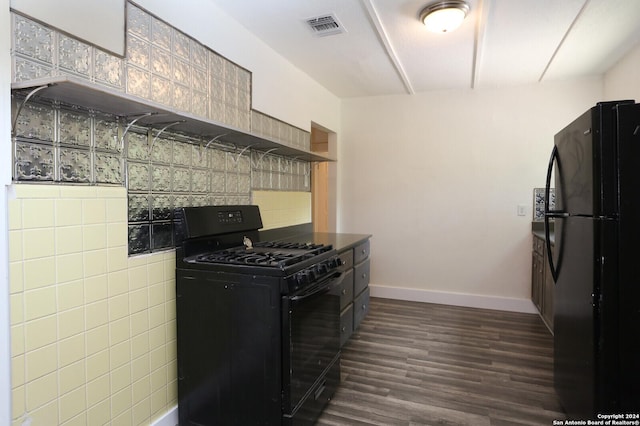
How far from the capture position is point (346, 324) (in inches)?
121

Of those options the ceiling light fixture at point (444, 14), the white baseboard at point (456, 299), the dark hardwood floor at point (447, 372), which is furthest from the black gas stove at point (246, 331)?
the white baseboard at point (456, 299)

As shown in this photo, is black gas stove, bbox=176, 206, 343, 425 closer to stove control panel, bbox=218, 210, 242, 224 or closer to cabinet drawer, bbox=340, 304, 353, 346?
stove control panel, bbox=218, 210, 242, 224

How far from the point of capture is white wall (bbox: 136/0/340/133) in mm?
2129

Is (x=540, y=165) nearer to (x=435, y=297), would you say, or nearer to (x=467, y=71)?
(x=467, y=71)

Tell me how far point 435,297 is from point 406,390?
7.12ft

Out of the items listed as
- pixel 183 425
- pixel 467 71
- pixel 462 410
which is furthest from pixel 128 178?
pixel 467 71

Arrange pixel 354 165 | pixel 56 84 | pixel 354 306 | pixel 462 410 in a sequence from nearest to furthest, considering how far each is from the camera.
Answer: pixel 56 84, pixel 462 410, pixel 354 306, pixel 354 165

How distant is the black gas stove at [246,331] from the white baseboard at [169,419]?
2.8 inches

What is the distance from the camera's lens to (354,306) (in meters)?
3.29

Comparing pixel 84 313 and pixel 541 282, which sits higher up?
pixel 84 313

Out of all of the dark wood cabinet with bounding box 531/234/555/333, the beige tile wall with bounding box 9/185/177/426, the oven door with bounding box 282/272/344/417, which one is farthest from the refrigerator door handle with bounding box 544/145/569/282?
the beige tile wall with bounding box 9/185/177/426

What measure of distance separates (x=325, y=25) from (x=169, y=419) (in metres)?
2.79

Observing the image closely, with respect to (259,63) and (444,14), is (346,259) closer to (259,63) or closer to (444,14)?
(259,63)

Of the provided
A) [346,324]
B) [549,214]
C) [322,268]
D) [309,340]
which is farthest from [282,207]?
[549,214]
